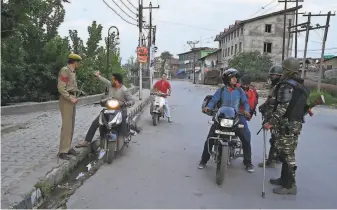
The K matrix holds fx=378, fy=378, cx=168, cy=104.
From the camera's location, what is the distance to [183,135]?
999cm

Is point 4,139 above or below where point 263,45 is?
below

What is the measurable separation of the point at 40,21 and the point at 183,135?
7.73 metres

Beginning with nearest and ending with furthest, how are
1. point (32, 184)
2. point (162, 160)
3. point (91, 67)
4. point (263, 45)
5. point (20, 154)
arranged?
1. point (32, 184)
2. point (20, 154)
3. point (162, 160)
4. point (91, 67)
5. point (263, 45)

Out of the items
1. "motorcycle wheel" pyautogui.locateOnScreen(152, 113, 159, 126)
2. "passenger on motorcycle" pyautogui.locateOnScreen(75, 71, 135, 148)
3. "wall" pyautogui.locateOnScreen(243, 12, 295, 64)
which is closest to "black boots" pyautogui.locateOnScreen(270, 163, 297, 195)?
"passenger on motorcycle" pyautogui.locateOnScreen(75, 71, 135, 148)

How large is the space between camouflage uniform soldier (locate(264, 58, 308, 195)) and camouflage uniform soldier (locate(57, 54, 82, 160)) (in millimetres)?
3062

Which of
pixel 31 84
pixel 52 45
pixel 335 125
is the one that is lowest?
pixel 335 125

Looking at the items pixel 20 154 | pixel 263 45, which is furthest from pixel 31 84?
pixel 263 45

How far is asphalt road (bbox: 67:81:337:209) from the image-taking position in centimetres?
475

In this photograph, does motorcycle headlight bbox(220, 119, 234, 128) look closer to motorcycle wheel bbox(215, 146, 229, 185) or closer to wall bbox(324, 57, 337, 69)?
motorcycle wheel bbox(215, 146, 229, 185)

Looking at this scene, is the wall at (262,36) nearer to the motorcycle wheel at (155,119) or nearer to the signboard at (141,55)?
the signboard at (141,55)

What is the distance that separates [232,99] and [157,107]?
602cm

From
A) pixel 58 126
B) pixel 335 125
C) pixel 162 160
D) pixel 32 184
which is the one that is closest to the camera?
pixel 32 184

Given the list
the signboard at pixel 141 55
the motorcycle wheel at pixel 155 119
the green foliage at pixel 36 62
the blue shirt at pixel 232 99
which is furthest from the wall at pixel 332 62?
the blue shirt at pixel 232 99

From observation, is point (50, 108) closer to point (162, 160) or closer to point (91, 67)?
point (91, 67)
